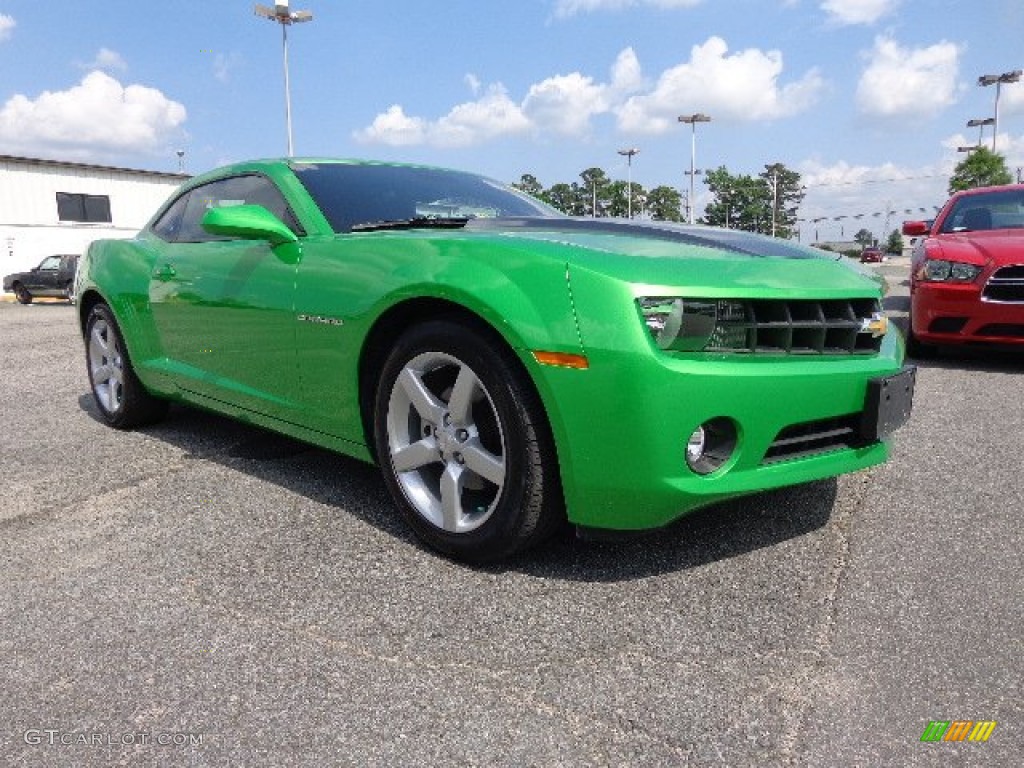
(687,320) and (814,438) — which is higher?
(687,320)

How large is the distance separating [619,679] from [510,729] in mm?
300

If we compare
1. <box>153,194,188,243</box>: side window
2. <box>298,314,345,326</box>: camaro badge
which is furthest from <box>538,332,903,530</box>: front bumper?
<box>153,194,188,243</box>: side window

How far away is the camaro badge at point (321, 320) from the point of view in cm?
263

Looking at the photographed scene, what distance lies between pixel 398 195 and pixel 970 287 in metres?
4.19

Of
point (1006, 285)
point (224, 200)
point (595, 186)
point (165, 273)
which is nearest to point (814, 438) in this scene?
point (224, 200)

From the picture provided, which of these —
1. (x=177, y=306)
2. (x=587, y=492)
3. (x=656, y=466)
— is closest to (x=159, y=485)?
(x=177, y=306)

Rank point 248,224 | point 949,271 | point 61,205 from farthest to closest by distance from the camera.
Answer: point 61,205 → point 949,271 → point 248,224

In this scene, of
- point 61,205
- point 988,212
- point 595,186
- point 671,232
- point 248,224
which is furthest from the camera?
point 595,186

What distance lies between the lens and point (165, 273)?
363 centimetres

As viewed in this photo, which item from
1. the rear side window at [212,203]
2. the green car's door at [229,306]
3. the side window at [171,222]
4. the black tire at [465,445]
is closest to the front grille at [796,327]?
the black tire at [465,445]

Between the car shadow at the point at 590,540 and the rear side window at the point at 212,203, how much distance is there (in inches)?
39.4

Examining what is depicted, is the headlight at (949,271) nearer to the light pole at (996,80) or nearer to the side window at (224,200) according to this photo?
the side window at (224,200)

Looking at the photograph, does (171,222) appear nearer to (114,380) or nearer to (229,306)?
(114,380)

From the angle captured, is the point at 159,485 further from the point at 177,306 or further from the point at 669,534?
the point at 669,534
